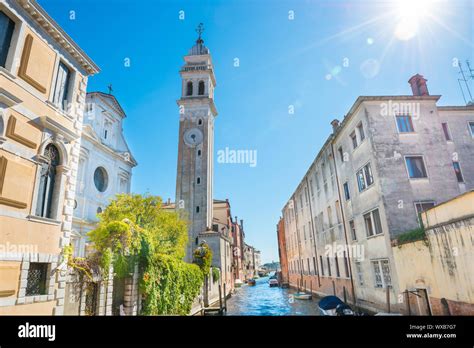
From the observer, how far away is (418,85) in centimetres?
1709

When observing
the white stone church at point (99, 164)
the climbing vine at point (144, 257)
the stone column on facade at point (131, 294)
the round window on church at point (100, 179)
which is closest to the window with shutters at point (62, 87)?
the climbing vine at point (144, 257)

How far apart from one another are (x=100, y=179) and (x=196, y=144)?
58.4ft

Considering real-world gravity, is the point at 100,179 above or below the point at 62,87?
above

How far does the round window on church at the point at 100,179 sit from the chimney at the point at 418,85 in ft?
81.0

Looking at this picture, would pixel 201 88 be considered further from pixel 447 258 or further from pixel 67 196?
pixel 447 258

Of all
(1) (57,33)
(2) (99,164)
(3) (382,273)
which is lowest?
(3) (382,273)

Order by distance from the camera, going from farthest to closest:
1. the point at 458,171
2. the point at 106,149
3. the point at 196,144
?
the point at 196,144 < the point at 106,149 < the point at 458,171

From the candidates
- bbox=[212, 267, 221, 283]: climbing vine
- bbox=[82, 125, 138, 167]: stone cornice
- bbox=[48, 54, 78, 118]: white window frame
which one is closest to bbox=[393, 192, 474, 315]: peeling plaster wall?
bbox=[48, 54, 78, 118]: white window frame

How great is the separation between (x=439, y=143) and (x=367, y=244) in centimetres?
695

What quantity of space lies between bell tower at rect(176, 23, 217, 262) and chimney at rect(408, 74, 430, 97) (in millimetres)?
26457

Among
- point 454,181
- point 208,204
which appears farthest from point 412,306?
point 208,204

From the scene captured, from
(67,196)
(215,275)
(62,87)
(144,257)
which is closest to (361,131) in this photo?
(144,257)

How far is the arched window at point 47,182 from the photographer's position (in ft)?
27.3
